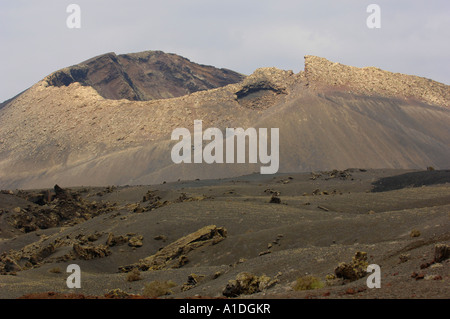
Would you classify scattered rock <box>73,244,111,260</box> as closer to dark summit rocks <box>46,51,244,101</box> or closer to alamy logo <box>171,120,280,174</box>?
alamy logo <box>171,120,280,174</box>

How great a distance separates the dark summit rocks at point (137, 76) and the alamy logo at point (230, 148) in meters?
49.4

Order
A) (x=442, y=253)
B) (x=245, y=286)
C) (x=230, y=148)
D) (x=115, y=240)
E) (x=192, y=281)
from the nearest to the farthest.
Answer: (x=442, y=253)
(x=245, y=286)
(x=192, y=281)
(x=115, y=240)
(x=230, y=148)

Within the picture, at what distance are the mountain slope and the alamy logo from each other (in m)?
1.63

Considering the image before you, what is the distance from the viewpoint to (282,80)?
379ft

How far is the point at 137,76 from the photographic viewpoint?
180 metres

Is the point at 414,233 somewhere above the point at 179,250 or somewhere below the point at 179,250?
above

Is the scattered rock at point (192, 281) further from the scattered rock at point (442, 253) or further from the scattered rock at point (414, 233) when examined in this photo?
the scattered rock at point (442, 253)

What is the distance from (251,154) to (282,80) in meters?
29.3

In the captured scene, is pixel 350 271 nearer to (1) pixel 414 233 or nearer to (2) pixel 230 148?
(1) pixel 414 233

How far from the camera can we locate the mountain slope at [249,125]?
302 feet

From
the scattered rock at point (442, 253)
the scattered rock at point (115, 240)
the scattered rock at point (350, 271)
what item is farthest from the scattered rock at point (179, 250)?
the scattered rock at point (442, 253)

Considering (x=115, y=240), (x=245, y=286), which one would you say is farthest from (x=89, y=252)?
(x=245, y=286)

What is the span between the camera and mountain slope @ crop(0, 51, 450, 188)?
92.0 meters

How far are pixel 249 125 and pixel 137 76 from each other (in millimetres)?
87948
